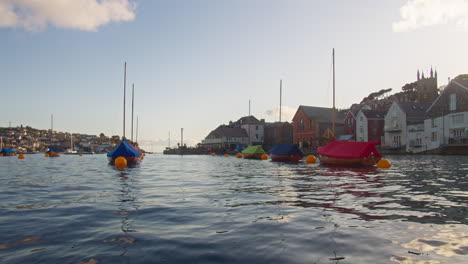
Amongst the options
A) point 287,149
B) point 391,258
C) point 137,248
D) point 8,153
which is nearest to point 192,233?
point 137,248

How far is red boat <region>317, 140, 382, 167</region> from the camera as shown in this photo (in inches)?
1162

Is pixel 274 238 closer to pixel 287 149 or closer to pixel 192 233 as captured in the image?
pixel 192 233

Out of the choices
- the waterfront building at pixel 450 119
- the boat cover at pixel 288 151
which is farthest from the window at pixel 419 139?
the boat cover at pixel 288 151

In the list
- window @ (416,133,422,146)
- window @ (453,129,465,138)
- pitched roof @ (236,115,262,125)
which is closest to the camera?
Result: window @ (453,129,465,138)

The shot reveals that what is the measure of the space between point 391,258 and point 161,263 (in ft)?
12.4

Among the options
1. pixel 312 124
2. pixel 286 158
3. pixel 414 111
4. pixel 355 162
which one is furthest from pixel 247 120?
pixel 355 162

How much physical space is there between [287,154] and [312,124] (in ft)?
146

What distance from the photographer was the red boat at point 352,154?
29.5 meters

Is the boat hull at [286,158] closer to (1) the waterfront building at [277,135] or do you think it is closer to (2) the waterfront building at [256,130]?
(1) the waterfront building at [277,135]

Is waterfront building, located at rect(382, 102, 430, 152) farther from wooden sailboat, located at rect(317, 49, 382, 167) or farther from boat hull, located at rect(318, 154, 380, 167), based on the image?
boat hull, located at rect(318, 154, 380, 167)

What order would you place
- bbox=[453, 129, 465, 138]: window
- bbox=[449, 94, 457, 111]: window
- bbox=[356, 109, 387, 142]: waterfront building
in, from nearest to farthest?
bbox=[453, 129, 465, 138]: window → bbox=[449, 94, 457, 111]: window → bbox=[356, 109, 387, 142]: waterfront building

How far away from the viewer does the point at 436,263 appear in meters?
5.18

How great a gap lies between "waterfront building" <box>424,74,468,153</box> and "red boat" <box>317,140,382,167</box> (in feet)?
113

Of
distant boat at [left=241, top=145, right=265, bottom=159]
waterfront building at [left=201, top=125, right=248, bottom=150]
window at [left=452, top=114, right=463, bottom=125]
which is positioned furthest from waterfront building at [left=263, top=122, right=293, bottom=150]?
window at [left=452, top=114, right=463, bottom=125]
